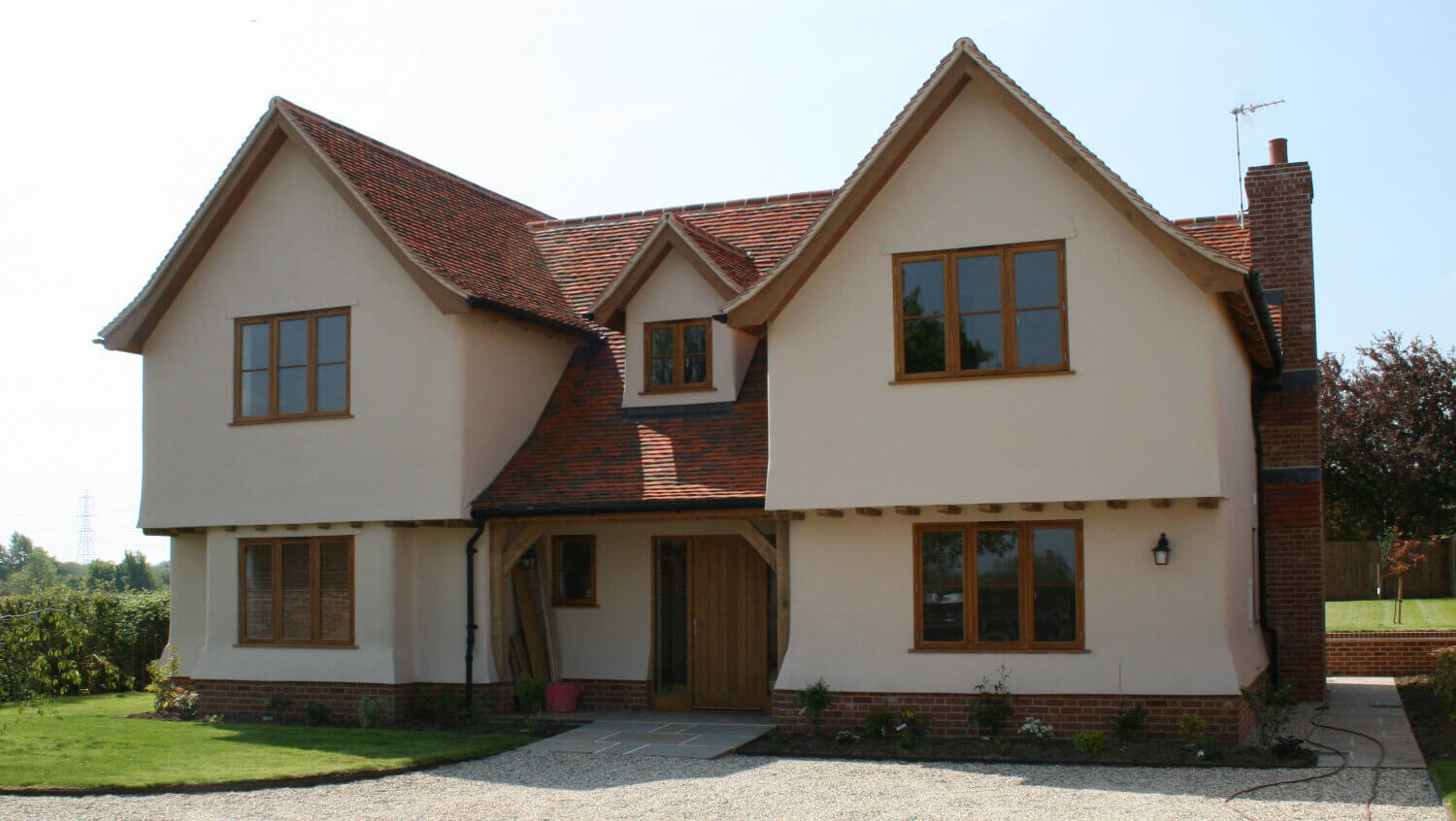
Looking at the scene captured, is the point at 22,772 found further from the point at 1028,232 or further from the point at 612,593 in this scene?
the point at 1028,232

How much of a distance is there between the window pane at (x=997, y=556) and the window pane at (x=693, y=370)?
502 centimetres

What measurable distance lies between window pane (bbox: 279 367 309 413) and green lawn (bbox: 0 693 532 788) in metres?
4.15

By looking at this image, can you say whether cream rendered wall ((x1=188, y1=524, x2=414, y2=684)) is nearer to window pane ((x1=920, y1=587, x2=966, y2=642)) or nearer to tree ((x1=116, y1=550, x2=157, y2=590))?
window pane ((x1=920, y1=587, x2=966, y2=642))

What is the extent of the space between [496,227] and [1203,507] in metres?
11.8

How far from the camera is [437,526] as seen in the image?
17.5 meters

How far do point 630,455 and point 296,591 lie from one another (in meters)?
4.85

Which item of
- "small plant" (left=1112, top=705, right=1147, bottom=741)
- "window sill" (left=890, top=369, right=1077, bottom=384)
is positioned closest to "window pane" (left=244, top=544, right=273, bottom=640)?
"window sill" (left=890, top=369, right=1077, bottom=384)

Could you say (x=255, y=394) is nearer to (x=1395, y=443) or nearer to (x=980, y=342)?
(x=980, y=342)

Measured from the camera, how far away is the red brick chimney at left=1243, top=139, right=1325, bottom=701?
18.7 metres

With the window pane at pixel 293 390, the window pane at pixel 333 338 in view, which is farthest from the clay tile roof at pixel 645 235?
the window pane at pixel 293 390

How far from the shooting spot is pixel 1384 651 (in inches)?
855

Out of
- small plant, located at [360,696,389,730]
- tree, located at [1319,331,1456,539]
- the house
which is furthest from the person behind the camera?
tree, located at [1319,331,1456,539]

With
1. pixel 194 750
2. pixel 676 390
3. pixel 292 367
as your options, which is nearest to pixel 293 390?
pixel 292 367

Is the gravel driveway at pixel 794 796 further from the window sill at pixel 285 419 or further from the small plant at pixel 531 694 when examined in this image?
the window sill at pixel 285 419
